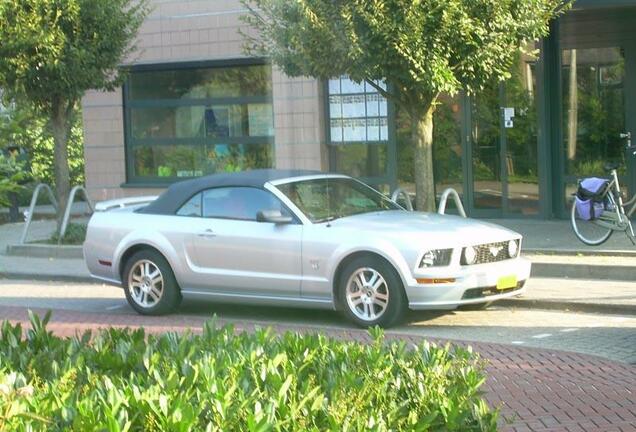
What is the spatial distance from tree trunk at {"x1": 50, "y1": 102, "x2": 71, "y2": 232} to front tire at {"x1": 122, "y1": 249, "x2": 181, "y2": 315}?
6.36m

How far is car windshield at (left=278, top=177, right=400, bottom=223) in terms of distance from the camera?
10375 mm

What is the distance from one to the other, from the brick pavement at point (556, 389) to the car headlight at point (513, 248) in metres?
1.46

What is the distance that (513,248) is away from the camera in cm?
1015

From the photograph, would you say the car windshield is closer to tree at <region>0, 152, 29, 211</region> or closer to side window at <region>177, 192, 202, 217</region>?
side window at <region>177, 192, 202, 217</region>

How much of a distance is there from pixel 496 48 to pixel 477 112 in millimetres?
4887

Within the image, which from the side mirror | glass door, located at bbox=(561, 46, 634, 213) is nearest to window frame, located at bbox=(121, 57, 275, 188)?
glass door, located at bbox=(561, 46, 634, 213)

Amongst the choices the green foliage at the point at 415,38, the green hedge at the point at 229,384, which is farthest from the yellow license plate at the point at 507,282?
the green hedge at the point at 229,384

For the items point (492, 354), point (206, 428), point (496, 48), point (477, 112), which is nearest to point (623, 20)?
point (477, 112)

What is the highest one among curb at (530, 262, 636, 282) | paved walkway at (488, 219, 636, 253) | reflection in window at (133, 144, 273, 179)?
reflection in window at (133, 144, 273, 179)

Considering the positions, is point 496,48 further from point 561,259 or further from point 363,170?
point 363,170

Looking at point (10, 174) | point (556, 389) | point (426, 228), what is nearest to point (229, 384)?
point (10, 174)

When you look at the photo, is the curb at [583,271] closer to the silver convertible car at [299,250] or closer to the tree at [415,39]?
the tree at [415,39]

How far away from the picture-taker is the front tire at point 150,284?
10828 mm

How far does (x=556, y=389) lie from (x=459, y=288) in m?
2.48
